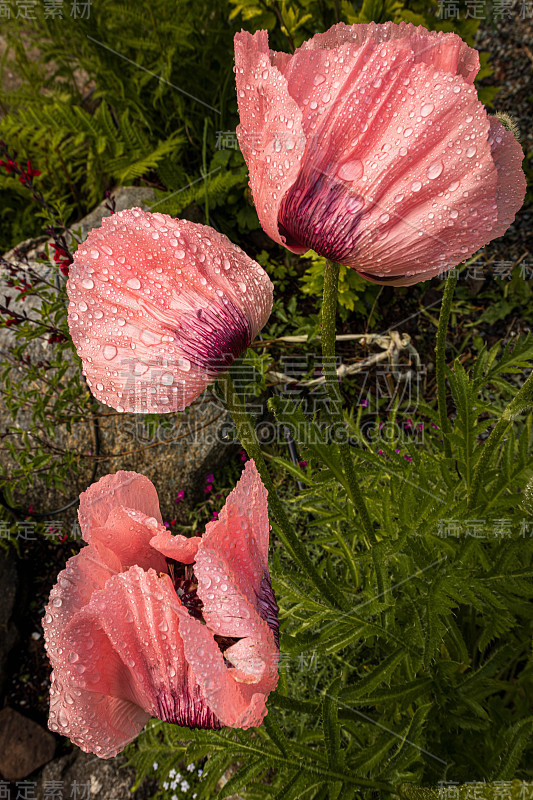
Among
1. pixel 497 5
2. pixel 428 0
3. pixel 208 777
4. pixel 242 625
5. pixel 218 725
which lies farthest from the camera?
pixel 497 5

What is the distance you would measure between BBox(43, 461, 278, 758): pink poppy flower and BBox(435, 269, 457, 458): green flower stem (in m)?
0.49

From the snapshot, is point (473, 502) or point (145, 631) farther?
point (473, 502)

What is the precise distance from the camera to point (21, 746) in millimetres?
2160

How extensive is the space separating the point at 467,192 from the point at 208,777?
1.05m

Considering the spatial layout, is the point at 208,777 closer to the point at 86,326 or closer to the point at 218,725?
the point at 218,725

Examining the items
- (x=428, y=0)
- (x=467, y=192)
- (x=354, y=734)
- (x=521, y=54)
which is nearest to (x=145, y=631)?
(x=467, y=192)

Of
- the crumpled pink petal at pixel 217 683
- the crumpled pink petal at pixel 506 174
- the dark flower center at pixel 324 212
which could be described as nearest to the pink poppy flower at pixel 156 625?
the crumpled pink petal at pixel 217 683

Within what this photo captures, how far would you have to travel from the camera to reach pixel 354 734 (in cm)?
120

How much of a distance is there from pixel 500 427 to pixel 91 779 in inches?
80.0

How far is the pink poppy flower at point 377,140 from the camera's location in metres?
0.53

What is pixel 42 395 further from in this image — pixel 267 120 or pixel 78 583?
pixel 267 120

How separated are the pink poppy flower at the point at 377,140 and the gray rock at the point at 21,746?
2.37m

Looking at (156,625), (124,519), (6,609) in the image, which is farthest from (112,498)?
(6,609)

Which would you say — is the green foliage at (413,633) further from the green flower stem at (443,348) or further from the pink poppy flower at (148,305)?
the pink poppy flower at (148,305)
